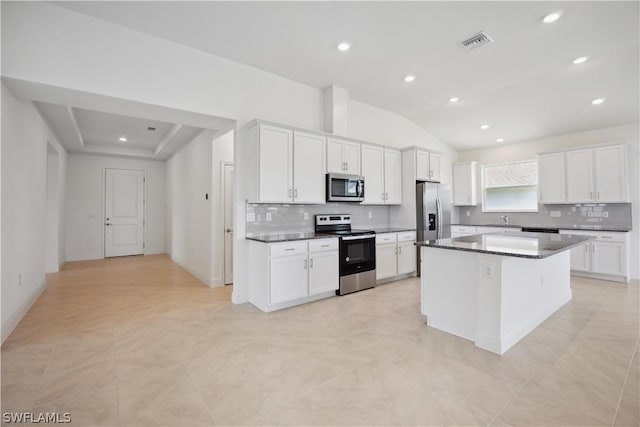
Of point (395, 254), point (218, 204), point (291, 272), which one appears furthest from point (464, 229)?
point (218, 204)

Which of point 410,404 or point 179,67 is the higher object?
point 179,67

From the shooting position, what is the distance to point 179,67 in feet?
11.3

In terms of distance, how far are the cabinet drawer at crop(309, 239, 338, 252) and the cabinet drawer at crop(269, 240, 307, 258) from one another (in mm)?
111

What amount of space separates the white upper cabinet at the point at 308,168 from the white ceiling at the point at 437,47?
0.98m

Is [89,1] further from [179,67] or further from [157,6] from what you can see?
[179,67]

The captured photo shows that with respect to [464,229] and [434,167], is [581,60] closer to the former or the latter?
[434,167]

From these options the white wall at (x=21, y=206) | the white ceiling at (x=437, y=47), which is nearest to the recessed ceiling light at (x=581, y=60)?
the white ceiling at (x=437, y=47)

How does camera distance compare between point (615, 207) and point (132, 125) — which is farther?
point (132, 125)

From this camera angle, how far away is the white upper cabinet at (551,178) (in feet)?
18.2

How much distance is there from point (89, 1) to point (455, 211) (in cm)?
743

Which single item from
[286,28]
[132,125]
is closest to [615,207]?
[286,28]

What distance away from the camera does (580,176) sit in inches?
209

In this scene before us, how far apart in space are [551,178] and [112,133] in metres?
8.86

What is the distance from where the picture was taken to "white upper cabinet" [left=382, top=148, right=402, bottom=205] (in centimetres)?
532
